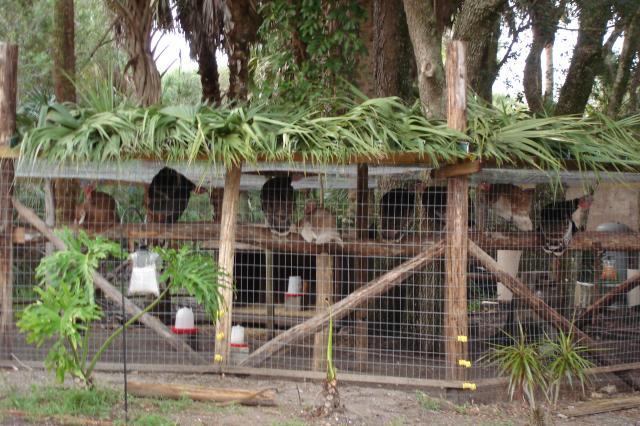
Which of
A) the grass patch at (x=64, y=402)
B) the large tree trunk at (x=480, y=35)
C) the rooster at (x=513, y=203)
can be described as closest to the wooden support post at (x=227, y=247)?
the grass patch at (x=64, y=402)

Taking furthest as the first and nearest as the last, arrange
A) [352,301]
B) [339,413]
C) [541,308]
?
[541,308]
[352,301]
[339,413]

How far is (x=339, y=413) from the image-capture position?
6496mm

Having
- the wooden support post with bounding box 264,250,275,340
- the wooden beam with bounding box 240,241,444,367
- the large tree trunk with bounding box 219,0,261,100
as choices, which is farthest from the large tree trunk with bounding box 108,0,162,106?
the wooden beam with bounding box 240,241,444,367

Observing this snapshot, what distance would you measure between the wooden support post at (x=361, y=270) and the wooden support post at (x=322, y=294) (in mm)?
402

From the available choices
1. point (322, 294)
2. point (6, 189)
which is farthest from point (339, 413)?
point (6, 189)

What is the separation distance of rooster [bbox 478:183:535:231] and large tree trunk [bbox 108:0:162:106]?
5.82 meters

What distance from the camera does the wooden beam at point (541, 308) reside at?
7.30 metres

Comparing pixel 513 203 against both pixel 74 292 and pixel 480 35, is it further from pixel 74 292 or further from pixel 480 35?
pixel 74 292

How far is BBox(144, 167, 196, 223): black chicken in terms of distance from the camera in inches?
320

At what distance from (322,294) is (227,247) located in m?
1.18

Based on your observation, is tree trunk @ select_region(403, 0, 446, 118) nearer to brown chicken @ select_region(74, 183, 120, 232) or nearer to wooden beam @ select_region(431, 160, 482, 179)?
wooden beam @ select_region(431, 160, 482, 179)

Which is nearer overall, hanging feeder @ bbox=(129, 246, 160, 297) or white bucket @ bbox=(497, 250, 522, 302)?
hanging feeder @ bbox=(129, 246, 160, 297)

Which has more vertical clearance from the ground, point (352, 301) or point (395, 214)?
point (395, 214)

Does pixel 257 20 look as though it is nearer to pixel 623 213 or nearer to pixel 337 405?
pixel 623 213
